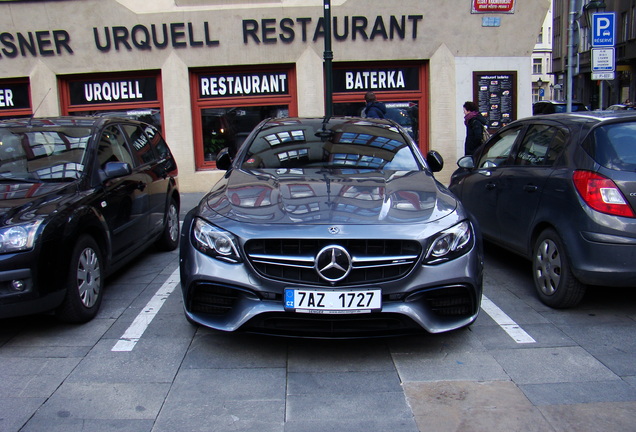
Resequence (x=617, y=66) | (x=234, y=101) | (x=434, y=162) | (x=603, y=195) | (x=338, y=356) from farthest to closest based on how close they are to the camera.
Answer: (x=617, y=66), (x=234, y=101), (x=434, y=162), (x=603, y=195), (x=338, y=356)

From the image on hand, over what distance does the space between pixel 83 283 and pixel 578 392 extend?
11.3ft

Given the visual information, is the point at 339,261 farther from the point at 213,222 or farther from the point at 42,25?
the point at 42,25

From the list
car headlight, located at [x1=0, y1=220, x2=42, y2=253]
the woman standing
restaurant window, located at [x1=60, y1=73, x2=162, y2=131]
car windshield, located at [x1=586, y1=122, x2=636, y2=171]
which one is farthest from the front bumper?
restaurant window, located at [x1=60, y1=73, x2=162, y2=131]

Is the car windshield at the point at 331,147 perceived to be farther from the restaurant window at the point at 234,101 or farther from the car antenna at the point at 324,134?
the restaurant window at the point at 234,101

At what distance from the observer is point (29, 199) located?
434cm

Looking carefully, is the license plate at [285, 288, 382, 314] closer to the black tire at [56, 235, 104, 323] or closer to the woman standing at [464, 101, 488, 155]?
the black tire at [56, 235, 104, 323]

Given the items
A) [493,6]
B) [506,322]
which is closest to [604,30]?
[493,6]

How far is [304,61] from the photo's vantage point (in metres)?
12.0

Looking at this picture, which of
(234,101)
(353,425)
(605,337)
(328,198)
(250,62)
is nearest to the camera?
(353,425)

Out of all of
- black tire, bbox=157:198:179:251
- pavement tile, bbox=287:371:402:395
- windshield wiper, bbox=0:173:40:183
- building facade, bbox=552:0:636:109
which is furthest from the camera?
building facade, bbox=552:0:636:109

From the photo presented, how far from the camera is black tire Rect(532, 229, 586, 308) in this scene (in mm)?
4637

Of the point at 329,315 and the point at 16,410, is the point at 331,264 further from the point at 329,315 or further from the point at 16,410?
the point at 16,410

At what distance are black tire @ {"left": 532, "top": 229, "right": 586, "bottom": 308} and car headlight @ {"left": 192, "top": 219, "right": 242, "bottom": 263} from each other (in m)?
2.57

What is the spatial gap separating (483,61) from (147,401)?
1066 centimetres
